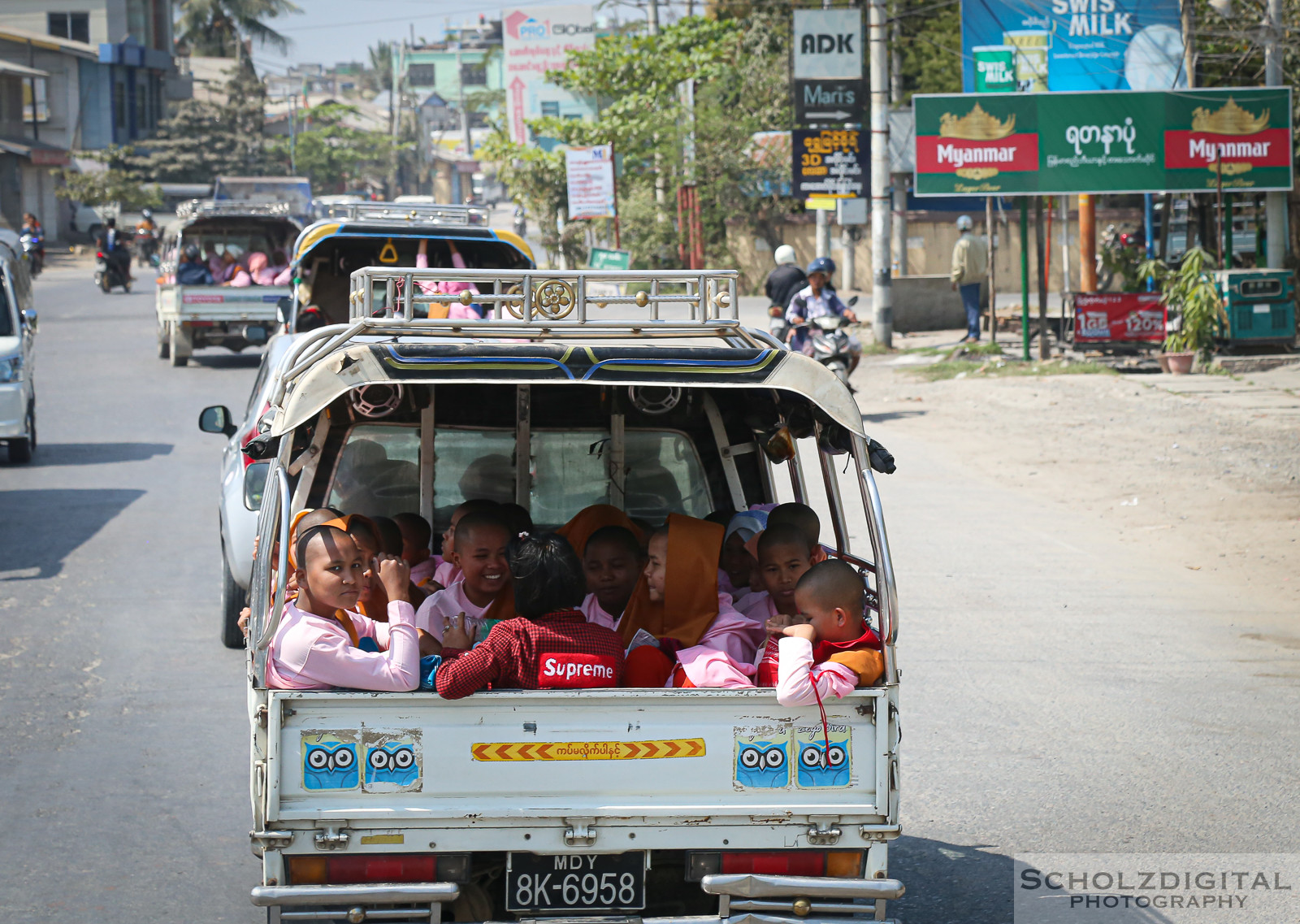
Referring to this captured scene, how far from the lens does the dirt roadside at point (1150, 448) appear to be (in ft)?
33.3

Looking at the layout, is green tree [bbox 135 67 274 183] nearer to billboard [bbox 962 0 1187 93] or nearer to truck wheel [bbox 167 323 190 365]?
truck wheel [bbox 167 323 190 365]

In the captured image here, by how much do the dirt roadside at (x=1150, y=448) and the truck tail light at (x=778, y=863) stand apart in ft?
18.8

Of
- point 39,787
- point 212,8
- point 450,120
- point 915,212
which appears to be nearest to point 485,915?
point 39,787

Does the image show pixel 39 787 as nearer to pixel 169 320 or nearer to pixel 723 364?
pixel 723 364

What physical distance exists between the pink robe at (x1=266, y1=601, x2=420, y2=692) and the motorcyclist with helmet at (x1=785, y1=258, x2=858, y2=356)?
11.7m

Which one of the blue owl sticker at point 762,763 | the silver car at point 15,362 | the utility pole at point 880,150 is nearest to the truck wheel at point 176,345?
the silver car at point 15,362

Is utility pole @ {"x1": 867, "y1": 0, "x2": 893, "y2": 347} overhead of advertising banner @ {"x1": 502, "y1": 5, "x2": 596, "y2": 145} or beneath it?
beneath

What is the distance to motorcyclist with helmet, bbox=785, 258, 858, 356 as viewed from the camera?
49.8 feet

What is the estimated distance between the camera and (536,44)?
60.1 metres

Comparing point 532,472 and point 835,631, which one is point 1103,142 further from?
point 835,631

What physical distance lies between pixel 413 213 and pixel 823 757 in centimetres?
1076

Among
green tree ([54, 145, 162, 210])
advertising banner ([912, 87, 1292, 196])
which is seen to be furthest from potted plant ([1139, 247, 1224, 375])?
green tree ([54, 145, 162, 210])

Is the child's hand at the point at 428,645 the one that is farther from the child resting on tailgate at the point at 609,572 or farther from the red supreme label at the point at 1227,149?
the red supreme label at the point at 1227,149

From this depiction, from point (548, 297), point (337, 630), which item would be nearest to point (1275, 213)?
point (548, 297)
